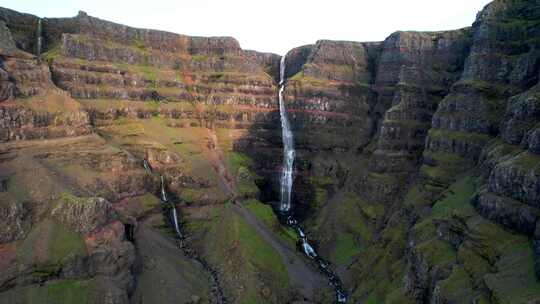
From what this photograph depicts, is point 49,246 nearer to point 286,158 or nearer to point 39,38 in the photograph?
point 39,38

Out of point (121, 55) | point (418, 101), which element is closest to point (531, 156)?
point (418, 101)

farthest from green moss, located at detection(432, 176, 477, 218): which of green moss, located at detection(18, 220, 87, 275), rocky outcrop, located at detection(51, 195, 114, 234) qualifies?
green moss, located at detection(18, 220, 87, 275)

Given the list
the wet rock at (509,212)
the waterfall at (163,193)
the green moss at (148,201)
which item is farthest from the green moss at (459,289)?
the waterfall at (163,193)

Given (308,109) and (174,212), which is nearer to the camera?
(174,212)

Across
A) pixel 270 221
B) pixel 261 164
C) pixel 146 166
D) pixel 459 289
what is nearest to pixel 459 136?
pixel 270 221

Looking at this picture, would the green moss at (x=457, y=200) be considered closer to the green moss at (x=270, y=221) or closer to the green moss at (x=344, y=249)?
the green moss at (x=344, y=249)

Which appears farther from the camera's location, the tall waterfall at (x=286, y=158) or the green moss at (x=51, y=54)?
the tall waterfall at (x=286, y=158)

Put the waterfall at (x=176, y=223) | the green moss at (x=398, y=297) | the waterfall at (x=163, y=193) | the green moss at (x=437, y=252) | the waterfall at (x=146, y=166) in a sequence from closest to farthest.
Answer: the green moss at (x=437, y=252) < the green moss at (x=398, y=297) < the waterfall at (x=176, y=223) < the waterfall at (x=163, y=193) < the waterfall at (x=146, y=166)

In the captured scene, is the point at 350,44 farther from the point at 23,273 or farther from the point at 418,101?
the point at 23,273

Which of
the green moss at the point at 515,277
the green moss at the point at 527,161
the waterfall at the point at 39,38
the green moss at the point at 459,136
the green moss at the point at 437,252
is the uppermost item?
the waterfall at the point at 39,38
